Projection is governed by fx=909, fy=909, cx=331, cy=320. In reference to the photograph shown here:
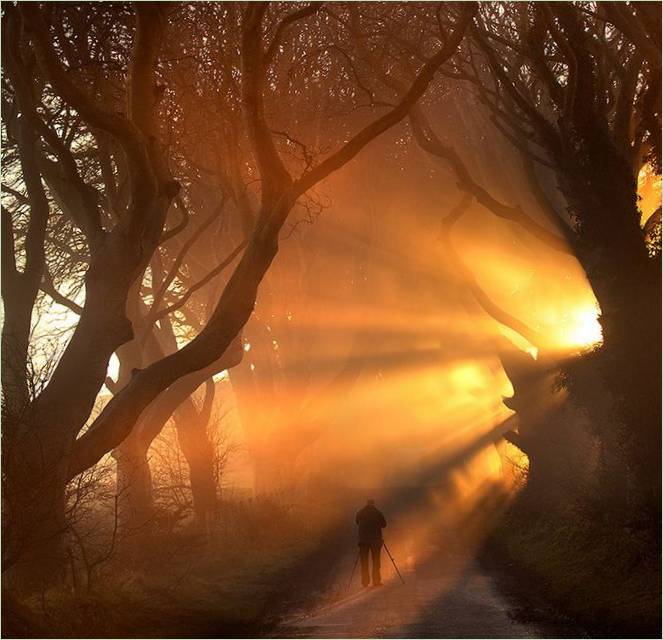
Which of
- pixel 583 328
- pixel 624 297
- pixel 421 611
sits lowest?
pixel 421 611

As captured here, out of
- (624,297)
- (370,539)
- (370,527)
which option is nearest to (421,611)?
(370,539)

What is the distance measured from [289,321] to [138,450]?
12.9 m

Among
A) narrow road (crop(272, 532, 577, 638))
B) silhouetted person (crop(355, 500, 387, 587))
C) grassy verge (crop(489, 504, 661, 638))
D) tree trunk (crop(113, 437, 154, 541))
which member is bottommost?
grassy verge (crop(489, 504, 661, 638))

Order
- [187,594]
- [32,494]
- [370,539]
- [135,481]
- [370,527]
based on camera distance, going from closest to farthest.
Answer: [32,494] → [187,594] → [370,539] → [370,527] → [135,481]

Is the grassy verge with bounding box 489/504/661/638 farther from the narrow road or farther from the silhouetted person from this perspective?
the silhouetted person

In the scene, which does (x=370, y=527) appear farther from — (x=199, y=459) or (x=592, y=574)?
(x=199, y=459)

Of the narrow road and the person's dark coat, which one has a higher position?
the person's dark coat

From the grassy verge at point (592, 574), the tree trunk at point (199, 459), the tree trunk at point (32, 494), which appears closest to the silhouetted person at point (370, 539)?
the grassy verge at point (592, 574)

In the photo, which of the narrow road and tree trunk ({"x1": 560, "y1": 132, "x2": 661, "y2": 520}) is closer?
the narrow road

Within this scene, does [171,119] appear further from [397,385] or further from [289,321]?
[397,385]

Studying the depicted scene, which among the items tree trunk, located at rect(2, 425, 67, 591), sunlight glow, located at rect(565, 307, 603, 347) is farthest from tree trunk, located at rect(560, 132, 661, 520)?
tree trunk, located at rect(2, 425, 67, 591)

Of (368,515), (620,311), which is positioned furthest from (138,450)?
(620,311)

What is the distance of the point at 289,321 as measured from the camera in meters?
31.2

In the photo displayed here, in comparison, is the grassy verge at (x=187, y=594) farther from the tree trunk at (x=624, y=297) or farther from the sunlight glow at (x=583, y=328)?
the sunlight glow at (x=583, y=328)
